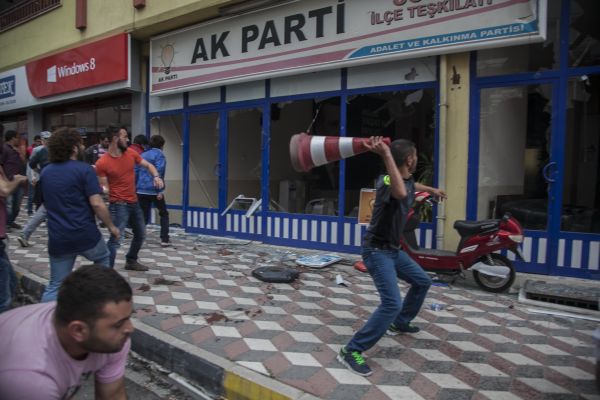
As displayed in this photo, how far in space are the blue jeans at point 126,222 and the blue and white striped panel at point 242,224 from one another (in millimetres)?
2717

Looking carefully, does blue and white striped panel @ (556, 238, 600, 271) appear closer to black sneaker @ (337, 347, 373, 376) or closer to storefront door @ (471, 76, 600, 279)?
storefront door @ (471, 76, 600, 279)

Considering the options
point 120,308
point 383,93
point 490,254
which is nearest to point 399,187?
point 120,308

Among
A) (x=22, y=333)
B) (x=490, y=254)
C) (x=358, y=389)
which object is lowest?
(x=358, y=389)

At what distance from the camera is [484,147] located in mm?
6129

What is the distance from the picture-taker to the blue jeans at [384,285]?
321cm

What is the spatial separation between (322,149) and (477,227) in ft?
10.1

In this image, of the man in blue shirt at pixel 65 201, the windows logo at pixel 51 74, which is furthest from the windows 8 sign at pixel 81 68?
the man in blue shirt at pixel 65 201

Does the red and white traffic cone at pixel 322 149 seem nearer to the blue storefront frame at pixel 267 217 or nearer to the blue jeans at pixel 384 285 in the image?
the blue jeans at pixel 384 285

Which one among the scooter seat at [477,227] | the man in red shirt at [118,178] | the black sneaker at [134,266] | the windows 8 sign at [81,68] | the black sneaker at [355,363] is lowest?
the black sneaker at [355,363]

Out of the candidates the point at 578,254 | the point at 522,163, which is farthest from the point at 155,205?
the point at 578,254

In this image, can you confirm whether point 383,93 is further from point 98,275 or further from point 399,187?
point 98,275

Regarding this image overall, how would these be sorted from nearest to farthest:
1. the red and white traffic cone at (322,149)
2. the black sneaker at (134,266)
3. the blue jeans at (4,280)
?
1. the red and white traffic cone at (322,149)
2. the blue jeans at (4,280)
3. the black sneaker at (134,266)

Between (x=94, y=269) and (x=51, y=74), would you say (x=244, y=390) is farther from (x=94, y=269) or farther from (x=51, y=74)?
(x=51, y=74)

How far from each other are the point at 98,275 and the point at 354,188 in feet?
19.3
